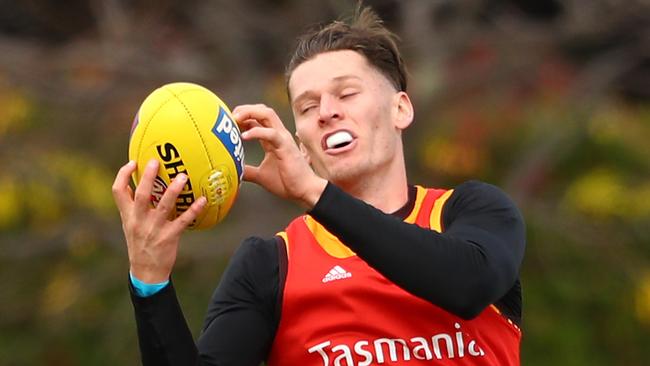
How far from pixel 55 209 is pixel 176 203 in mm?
7758

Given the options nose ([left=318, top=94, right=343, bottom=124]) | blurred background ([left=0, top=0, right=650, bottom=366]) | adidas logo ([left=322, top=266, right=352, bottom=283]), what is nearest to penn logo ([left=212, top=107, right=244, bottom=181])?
nose ([left=318, top=94, right=343, bottom=124])

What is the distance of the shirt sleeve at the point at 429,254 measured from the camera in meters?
3.56

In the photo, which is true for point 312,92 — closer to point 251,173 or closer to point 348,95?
point 348,95

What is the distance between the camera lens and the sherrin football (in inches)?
140

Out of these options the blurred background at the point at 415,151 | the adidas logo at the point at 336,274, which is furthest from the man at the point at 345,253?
the blurred background at the point at 415,151

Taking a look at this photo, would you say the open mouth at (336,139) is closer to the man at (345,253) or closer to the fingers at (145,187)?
the man at (345,253)

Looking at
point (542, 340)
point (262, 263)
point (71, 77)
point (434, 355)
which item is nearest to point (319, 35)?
point (262, 263)

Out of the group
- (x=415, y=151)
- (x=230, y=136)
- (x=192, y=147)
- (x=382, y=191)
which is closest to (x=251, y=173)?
(x=230, y=136)

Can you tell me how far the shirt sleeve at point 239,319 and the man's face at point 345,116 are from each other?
319 millimetres

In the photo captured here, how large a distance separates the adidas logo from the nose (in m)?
0.43

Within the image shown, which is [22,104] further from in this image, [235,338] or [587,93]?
[235,338]

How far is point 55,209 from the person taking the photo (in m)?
11.1

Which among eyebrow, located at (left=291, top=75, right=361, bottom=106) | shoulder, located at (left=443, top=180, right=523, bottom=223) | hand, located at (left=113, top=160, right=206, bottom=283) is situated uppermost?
eyebrow, located at (left=291, top=75, right=361, bottom=106)

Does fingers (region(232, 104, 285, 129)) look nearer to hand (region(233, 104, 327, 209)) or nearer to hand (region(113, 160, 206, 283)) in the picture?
hand (region(233, 104, 327, 209))
